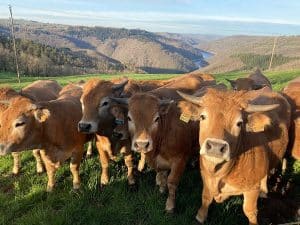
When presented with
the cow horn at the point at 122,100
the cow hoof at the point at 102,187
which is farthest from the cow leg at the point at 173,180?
the cow horn at the point at 122,100

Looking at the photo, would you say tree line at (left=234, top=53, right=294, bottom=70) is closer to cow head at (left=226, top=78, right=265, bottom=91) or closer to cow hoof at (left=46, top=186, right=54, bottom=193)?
cow head at (left=226, top=78, right=265, bottom=91)

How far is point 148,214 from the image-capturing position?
302 inches

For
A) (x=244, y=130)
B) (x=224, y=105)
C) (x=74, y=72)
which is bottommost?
(x=74, y=72)

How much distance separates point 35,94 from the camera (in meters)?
11.9

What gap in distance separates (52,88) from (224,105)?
337 inches

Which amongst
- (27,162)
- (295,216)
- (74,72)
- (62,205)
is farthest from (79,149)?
(74,72)

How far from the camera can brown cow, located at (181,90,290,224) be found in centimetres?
629

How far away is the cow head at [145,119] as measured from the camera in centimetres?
723

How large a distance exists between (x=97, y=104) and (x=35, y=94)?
12.3 ft

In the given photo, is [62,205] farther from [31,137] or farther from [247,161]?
[247,161]

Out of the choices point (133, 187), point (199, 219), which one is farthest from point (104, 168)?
point (199, 219)

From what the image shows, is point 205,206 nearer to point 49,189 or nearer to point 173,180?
point 173,180

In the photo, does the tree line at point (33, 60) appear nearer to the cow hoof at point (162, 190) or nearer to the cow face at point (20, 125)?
the cow face at point (20, 125)

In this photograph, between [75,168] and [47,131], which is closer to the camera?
[47,131]
